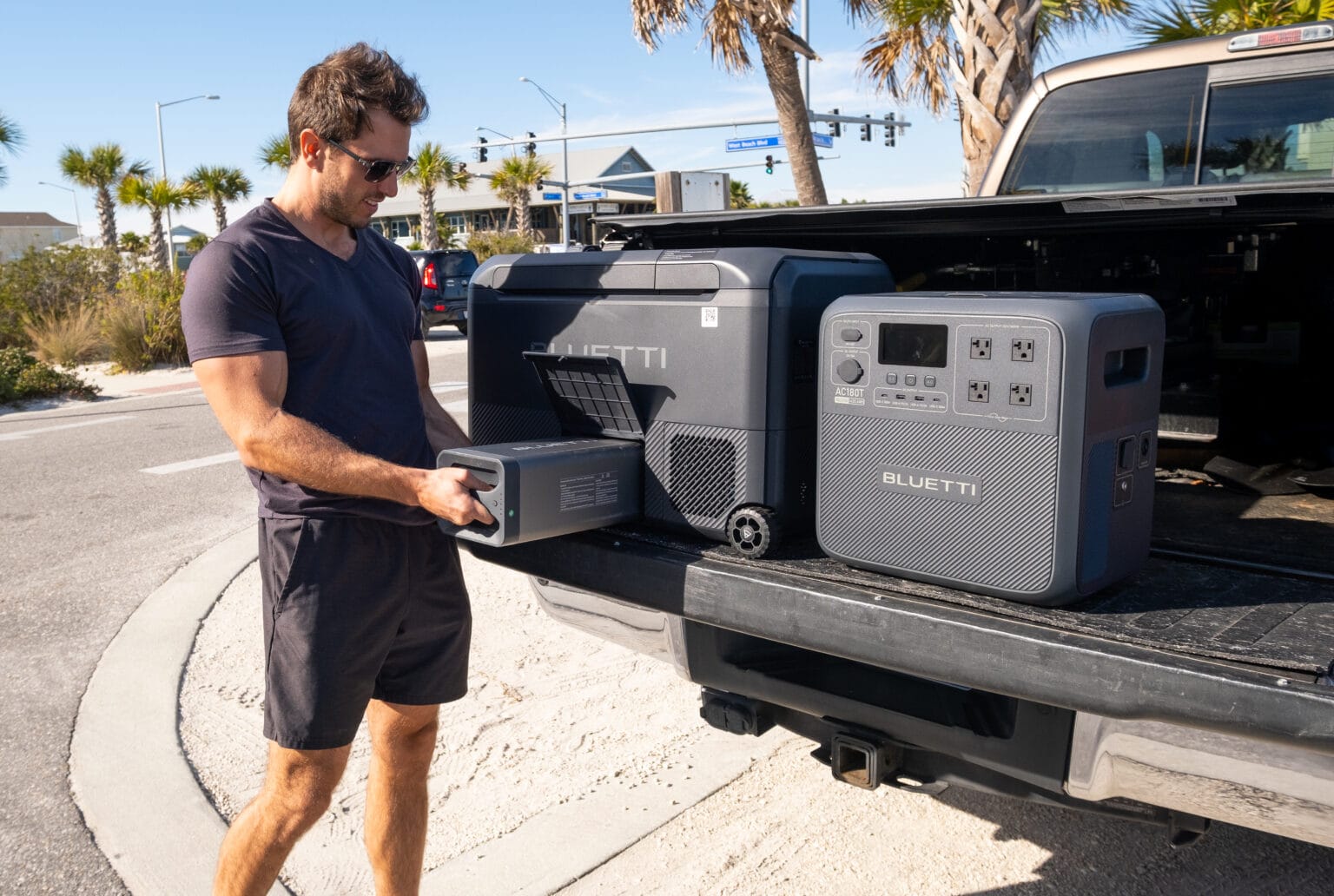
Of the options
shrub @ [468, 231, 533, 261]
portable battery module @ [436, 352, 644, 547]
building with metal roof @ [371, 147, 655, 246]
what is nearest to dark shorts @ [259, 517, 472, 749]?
portable battery module @ [436, 352, 644, 547]

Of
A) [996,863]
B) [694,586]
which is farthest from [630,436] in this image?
[996,863]

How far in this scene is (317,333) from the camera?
7.71 feet

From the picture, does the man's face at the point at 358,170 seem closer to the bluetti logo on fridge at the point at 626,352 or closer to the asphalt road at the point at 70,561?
the bluetti logo on fridge at the point at 626,352

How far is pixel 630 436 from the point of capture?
2656 millimetres

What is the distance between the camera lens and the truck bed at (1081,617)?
1.77 m

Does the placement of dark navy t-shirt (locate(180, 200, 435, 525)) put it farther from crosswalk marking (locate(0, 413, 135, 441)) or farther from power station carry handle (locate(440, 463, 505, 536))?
crosswalk marking (locate(0, 413, 135, 441))

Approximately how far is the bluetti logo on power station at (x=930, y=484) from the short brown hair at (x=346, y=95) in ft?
4.07

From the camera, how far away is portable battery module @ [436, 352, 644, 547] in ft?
7.75

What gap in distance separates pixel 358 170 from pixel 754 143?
101 ft

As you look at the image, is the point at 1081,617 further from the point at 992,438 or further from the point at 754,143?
the point at 754,143

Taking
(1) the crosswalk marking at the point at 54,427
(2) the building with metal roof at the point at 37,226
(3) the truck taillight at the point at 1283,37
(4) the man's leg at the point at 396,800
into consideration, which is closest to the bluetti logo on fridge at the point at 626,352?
(4) the man's leg at the point at 396,800

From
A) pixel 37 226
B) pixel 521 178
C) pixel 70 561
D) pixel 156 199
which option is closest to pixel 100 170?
pixel 156 199

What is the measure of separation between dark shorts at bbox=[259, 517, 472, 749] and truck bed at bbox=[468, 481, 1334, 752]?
0.35 meters

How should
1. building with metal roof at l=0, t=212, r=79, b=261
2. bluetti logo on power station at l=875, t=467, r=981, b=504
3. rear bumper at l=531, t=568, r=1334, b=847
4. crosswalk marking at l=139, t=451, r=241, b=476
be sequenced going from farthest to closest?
building with metal roof at l=0, t=212, r=79, b=261
crosswalk marking at l=139, t=451, r=241, b=476
bluetti logo on power station at l=875, t=467, r=981, b=504
rear bumper at l=531, t=568, r=1334, b=847
